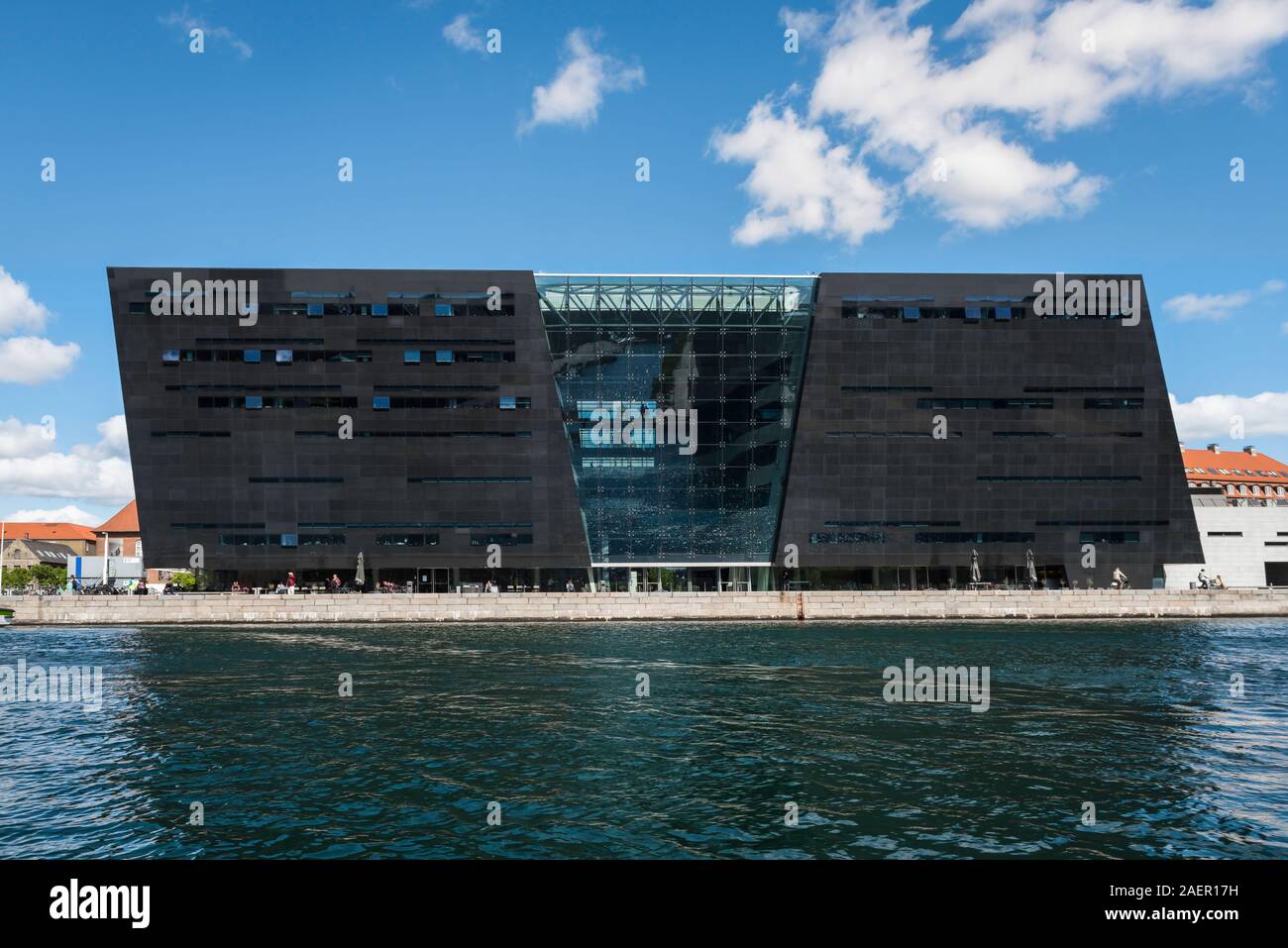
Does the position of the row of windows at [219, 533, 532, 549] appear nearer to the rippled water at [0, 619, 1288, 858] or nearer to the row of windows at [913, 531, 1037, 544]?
the row of windows at [913, 531, 1037, 544]

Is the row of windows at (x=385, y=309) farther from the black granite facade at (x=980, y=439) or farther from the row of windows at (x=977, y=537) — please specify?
the row of windows at (x=977, y=537)

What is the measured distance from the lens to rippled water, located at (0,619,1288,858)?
14.2 meters

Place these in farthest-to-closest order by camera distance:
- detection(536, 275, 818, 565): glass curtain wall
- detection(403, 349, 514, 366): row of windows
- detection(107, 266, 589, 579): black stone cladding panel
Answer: detection(536, 275, 818, 565): glass curtain wall → detection(403, 349, 514, 366): row of windows → detection(107, 266, 589, 579): black stone cladding panel

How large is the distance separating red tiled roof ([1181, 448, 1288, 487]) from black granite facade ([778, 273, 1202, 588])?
5434 cm

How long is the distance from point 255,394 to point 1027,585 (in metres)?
71.5

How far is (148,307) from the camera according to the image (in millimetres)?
75812

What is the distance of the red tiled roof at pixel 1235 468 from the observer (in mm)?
124562

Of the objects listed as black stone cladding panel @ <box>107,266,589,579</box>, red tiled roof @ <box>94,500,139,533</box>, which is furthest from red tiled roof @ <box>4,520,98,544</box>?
black stone cladding panel @ <box>107,266,589,579</box>

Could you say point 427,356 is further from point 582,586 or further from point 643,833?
point 643,833

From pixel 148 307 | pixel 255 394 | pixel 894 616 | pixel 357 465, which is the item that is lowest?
pixel 894 616

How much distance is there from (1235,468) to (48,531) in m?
207
